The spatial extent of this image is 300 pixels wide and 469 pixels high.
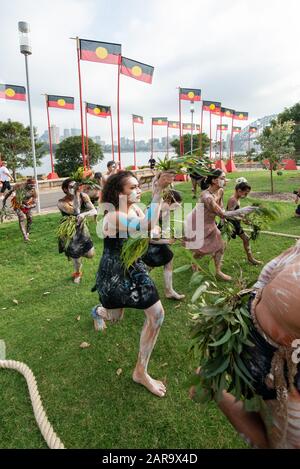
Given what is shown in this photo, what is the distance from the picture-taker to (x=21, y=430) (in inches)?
106

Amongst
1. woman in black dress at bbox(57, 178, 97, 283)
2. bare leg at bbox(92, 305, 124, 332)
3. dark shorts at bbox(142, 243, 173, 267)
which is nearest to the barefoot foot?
bare leg at bbox(92, 305, 124, 332)

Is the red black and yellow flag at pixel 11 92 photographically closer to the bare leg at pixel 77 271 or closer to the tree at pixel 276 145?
the tree at pixel 276 145

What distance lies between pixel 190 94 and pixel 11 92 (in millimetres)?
15845

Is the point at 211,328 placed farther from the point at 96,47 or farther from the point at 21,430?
the point at 96,47

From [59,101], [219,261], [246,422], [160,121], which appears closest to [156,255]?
[219,261]

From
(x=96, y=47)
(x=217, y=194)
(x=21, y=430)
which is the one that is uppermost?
(x=96, y=47)

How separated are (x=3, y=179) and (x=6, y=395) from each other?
13.4 metres

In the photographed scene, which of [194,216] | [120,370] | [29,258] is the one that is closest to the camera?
[120,370]

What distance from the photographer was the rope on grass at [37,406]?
8.25 ft

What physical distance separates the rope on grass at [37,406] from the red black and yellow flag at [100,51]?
43.5 ft

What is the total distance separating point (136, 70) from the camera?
604 inches

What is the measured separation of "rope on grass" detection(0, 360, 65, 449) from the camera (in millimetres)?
2516
